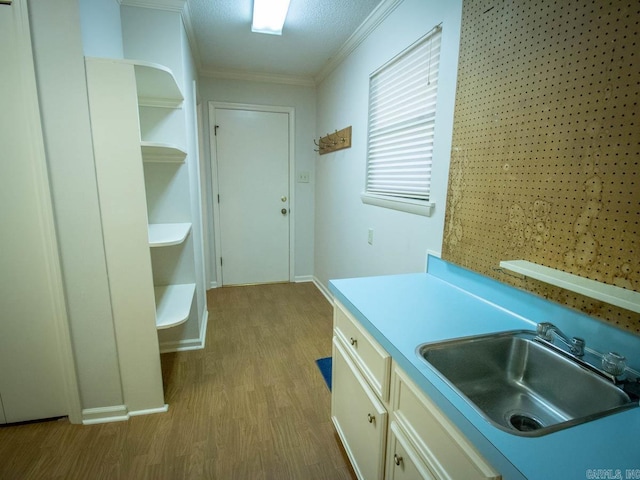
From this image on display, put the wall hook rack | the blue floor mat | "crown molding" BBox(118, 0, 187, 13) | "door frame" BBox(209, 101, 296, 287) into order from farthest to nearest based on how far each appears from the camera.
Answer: "door frame" BBox(209, 101, 296, 287), the wall hook rack, the blue floor mat, "crown molding" BBox(118, 0, 187, 13)

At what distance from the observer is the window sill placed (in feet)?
5.39

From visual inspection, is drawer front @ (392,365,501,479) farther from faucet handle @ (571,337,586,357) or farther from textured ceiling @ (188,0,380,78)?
textured ceiling @ (188,0,380,78)

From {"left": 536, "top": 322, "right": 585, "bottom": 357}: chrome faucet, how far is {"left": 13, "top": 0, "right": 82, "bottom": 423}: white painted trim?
6.68 feet

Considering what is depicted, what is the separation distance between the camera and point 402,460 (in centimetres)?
95

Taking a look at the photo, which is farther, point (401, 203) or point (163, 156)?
point (163, 156)

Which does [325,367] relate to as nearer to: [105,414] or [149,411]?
[149,411]

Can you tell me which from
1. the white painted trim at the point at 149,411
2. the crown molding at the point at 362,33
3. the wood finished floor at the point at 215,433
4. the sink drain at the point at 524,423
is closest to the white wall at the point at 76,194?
the white painted trim at the point at 149,411

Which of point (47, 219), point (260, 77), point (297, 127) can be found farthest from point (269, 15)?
point (47, 219)

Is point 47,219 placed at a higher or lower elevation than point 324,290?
higher

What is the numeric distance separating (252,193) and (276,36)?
5.63 feet

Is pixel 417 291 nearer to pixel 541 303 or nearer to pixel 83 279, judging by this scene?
pixel 541 303

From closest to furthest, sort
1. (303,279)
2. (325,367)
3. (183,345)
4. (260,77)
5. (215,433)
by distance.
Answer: (215,433)
(325,367)
(183,345)
(260,77)
(303,279)

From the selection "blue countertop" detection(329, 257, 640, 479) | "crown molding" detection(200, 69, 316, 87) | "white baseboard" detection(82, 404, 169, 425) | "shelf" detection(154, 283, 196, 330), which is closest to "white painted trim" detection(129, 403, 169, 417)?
"white baseboard" detection(82, 404, 169, 425)

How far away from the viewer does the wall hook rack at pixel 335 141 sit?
272 centimetres
